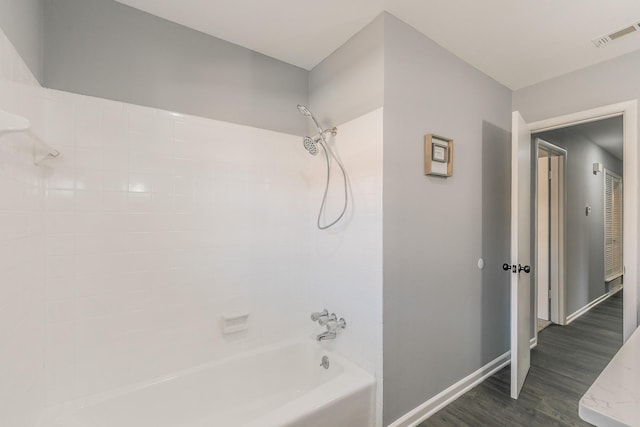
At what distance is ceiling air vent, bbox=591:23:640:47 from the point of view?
5.70ft

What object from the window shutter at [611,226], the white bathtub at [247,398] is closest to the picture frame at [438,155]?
the white bathtub at [247,398]

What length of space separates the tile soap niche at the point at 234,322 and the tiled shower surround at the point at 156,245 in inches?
1.7

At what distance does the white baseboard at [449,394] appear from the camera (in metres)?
1.76

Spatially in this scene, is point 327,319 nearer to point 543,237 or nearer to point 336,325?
point 336,325

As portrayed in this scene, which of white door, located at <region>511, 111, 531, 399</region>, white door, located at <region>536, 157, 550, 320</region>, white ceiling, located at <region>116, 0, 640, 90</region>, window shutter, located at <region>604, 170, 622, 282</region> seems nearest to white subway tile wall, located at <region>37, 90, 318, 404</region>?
white ceiling, located at <region>116, 0, 640, 90</region>

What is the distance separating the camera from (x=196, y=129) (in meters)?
1.80

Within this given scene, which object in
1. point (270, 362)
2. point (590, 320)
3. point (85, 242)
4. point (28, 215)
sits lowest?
point (590, 320)

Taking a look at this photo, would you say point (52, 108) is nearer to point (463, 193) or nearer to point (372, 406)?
point (372, 406)

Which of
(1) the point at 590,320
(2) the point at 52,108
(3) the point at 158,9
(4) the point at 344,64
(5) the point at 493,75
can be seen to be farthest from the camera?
(1) the point at 590,320

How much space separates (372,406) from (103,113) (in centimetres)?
224

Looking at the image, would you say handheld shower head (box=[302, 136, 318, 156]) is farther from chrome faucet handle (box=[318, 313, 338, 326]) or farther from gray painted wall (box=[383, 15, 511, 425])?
chrome faucet handle (box=[318, 313, 338, 326])

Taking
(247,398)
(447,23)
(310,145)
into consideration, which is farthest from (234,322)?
(447,23)

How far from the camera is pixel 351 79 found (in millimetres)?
1876

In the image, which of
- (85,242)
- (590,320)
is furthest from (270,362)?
(590,320)
